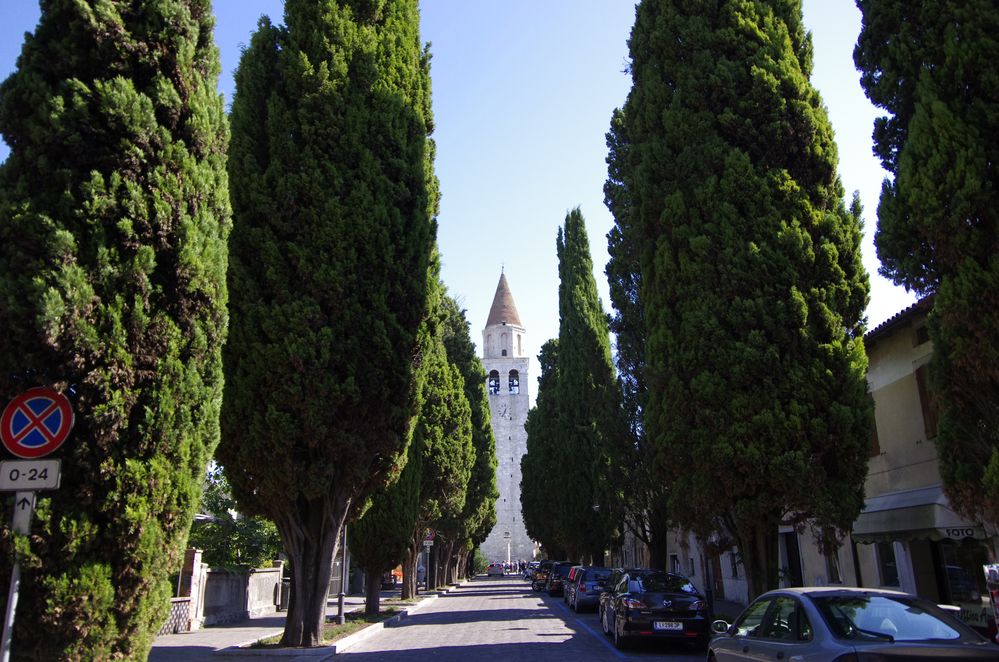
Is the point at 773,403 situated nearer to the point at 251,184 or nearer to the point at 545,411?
the point at 251,184

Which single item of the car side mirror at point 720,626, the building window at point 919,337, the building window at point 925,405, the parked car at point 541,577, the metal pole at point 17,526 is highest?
the building window at point 919,337

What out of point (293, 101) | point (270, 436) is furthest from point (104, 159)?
point (293, 101)

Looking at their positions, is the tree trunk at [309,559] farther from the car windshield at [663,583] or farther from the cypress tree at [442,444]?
the cypress tree at [442,444]

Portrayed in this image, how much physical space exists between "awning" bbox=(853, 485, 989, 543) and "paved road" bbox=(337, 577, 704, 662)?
13.7 feet

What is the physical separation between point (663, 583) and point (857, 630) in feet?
29.9

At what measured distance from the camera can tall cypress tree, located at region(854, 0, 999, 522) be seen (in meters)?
7.91

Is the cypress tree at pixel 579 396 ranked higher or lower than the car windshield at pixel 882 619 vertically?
higher

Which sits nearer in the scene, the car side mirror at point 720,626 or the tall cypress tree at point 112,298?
the tall cypress tree at point 112,298

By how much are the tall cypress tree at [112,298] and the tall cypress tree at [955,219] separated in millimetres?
8041

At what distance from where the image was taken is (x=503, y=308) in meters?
91.7

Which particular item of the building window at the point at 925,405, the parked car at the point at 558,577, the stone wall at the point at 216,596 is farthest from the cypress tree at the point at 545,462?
the building window at the point at 925,405

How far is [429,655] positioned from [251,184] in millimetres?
9148

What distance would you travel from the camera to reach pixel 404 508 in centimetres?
2252

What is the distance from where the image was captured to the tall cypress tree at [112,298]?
6156 millimetres
